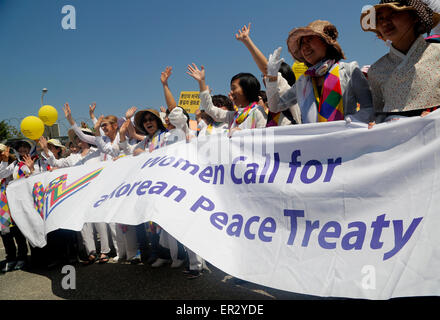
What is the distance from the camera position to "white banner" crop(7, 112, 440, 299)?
1.76 metres

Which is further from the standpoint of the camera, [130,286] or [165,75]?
[165,75]

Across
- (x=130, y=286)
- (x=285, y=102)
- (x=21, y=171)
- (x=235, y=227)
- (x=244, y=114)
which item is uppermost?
(x=285, y=102)

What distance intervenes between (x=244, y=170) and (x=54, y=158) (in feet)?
12.4

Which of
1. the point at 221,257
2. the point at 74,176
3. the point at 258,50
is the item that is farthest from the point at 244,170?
the point at 74,176

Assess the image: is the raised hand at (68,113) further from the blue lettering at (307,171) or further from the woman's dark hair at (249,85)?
the blue lettering at (307,171)

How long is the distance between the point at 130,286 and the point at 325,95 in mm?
2692

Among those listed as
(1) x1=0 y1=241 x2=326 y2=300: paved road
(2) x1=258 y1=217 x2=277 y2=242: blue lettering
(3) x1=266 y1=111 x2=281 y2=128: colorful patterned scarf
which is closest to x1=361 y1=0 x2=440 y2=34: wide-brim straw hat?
(3) x1=266 y1=111 x2=281 y2=128: colorful patterned scarf

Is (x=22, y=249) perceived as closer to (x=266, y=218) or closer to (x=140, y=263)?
(x=140, y=263)

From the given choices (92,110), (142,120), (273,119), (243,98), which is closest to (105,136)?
(92,110)

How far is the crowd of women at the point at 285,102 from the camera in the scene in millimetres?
1913

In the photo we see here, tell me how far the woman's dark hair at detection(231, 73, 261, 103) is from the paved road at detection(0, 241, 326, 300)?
188 cm

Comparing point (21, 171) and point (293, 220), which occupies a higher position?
point (293, 220)

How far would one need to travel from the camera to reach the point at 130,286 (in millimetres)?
3307

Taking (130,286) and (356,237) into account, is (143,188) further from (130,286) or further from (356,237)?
(356,237)
